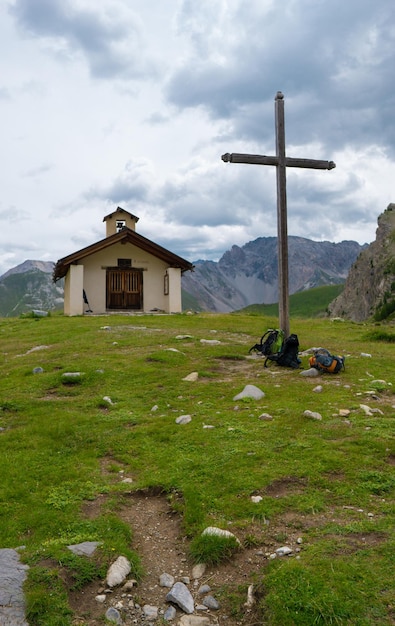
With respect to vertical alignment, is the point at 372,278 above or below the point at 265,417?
above

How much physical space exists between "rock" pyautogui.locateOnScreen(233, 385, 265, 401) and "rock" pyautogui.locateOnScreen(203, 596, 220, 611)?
6097 millimetres

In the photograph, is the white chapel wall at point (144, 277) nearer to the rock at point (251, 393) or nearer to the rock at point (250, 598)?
the rock at point (251, 393)

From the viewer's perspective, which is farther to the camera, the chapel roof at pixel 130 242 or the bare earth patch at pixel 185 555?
the chapel roof at pixel 130 242

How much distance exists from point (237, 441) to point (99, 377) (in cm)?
621

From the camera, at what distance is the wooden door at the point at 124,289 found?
122ft

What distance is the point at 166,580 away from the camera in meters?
5.05

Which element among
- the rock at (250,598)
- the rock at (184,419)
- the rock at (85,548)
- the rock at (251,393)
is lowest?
the rock at (250,598)

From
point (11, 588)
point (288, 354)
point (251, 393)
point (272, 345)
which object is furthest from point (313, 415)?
point (272, 345)

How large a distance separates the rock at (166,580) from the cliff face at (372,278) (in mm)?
130813

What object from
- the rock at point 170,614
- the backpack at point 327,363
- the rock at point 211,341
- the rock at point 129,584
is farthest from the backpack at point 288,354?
the rock at point 170,614

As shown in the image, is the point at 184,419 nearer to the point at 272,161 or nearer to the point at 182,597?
the point at 182,597

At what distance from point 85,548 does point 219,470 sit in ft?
7.50

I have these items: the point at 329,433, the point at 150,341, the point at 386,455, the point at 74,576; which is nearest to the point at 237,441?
the point at 329,433

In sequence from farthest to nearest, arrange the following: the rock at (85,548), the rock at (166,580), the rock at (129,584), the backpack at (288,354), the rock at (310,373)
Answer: the backpack at (288,354)
the rock at (310,373)
the rock at (85,548)
the rock at (166,580)
the rock at (129,584)
